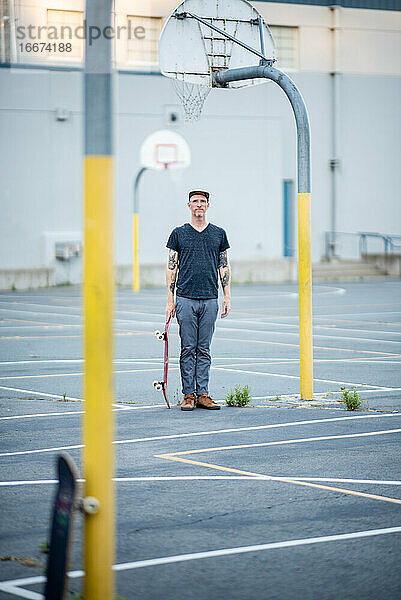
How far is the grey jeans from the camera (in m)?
11.8

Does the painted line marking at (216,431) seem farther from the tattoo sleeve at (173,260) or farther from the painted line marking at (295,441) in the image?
the tattoo sleeve at (173,260)

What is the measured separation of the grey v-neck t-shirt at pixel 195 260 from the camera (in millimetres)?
11781

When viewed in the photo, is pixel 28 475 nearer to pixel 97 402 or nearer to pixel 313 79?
pixel 97 402

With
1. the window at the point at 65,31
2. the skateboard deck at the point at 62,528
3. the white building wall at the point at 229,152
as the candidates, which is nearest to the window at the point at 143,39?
the white building wall at the point at 229,152

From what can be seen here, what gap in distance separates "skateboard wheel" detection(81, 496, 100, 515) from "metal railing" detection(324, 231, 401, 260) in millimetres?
41034

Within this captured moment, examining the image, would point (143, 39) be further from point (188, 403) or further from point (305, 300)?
point (188, 403)

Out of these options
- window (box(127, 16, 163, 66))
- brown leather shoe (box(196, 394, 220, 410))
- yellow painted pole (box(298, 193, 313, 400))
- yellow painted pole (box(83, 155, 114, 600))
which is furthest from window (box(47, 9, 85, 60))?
yellow painted pole (box(83, 155, 114, 600))

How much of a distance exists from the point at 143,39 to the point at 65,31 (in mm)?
2898

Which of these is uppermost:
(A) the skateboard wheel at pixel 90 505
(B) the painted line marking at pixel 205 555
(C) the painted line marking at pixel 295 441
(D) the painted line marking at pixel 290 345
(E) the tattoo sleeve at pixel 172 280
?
(E) the tattoo sleeve at pixel 172 280

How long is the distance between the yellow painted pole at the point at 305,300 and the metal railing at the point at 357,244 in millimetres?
32938

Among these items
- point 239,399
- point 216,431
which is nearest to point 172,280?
point 239,399

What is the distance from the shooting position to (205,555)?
625 cm

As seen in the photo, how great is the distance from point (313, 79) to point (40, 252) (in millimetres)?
13210

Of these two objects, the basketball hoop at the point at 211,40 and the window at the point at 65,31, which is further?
the window at the point at 65,31
